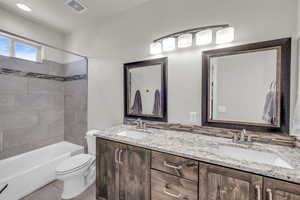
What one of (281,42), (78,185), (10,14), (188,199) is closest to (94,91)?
(78,185)

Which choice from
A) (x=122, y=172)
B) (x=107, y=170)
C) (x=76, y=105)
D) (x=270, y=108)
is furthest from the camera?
(x=76, y=105)

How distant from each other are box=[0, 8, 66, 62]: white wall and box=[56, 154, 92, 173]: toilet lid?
7.03 ft

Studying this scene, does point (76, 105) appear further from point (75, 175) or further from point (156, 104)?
point (156, 104)

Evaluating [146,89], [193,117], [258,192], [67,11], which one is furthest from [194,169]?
[67,11]

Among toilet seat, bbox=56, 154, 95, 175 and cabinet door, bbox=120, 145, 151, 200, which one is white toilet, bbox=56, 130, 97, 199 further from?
cabinet door, bbox=120, 145, 151, 200

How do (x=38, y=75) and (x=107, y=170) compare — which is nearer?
(x=107, y=170)

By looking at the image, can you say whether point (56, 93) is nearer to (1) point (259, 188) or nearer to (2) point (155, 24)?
(2) point (155, 24)

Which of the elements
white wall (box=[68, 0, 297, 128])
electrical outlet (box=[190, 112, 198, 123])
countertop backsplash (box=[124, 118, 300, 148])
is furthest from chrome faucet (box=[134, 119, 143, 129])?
electrical outlet (box=[190, 112, 198, 123])

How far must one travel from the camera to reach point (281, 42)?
1.21 m

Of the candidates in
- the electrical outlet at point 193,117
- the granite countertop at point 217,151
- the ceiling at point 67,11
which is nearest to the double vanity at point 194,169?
the granite countertop at point 217,151

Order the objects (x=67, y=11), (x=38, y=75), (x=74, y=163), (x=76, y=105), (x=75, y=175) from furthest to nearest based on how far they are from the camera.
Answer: (x=76, y=105)
(x=38, y=75)
(x=67, y=11)
(x=74, y=163)
(x=75, y=175)

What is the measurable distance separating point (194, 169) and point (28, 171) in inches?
84.6

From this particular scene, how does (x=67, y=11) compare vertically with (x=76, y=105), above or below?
above

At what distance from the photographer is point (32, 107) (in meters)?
2.52
